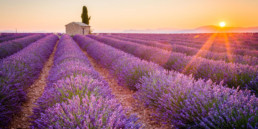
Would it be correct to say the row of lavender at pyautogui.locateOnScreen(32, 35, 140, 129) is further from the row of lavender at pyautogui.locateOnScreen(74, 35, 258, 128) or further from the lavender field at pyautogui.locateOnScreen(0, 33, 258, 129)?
the row of lavender at pyautogui.locateOnScreen(74, 35, 258, 128)

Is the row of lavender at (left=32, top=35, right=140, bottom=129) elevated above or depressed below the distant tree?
below

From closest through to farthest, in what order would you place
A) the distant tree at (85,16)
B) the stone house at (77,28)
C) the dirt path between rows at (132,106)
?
1. the dirt path between rows at (132,106)
2. the stone house at (77,28)
3. the distant tree at (85,16)

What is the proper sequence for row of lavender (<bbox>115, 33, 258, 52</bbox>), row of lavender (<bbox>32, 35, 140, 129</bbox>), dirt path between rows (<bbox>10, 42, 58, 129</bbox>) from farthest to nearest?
1. row of lavender (<bbox>115, 33, 258, 52</bbox>)
2. dirt path between rows (<bbox>10, 42, 58, 129</bbox>)
3. row of lavender (<bbox>32, 35, 140, 129</bbox>)

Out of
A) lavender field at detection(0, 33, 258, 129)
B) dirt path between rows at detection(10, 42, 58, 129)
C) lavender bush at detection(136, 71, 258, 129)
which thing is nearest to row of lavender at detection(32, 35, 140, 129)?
lavender field at detection(0, 33, 258, 129)

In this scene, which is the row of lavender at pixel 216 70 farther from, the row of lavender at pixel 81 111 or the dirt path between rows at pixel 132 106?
the row of lavender at pixel 81 111

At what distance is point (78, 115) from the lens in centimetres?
146

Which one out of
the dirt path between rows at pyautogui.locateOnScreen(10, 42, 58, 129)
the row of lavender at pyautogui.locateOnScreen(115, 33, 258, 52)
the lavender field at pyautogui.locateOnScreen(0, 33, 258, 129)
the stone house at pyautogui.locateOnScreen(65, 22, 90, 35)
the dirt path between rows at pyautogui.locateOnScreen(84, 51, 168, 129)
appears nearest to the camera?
the lavender field at pyautogui.locateOnScreen(0, 33, 258, 129)

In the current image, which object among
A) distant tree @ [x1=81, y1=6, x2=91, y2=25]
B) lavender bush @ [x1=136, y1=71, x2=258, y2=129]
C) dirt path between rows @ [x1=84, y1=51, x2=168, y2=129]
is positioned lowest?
dirt path between rows @ [x1=84, y1=51, x2=168, y2=129]

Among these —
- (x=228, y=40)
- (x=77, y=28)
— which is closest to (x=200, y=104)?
(x=228, y=40)

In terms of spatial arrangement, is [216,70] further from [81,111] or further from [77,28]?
[77,28]

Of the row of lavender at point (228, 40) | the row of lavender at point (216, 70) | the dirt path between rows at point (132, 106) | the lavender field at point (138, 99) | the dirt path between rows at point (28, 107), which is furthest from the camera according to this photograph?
the row of lavender at point (228, 40)

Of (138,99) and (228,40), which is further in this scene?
(228,40)

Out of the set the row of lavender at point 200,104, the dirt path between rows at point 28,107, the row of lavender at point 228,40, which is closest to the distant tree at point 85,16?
the row of lavender at point 228,40

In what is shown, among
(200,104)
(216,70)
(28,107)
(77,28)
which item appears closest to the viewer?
(200,104)
